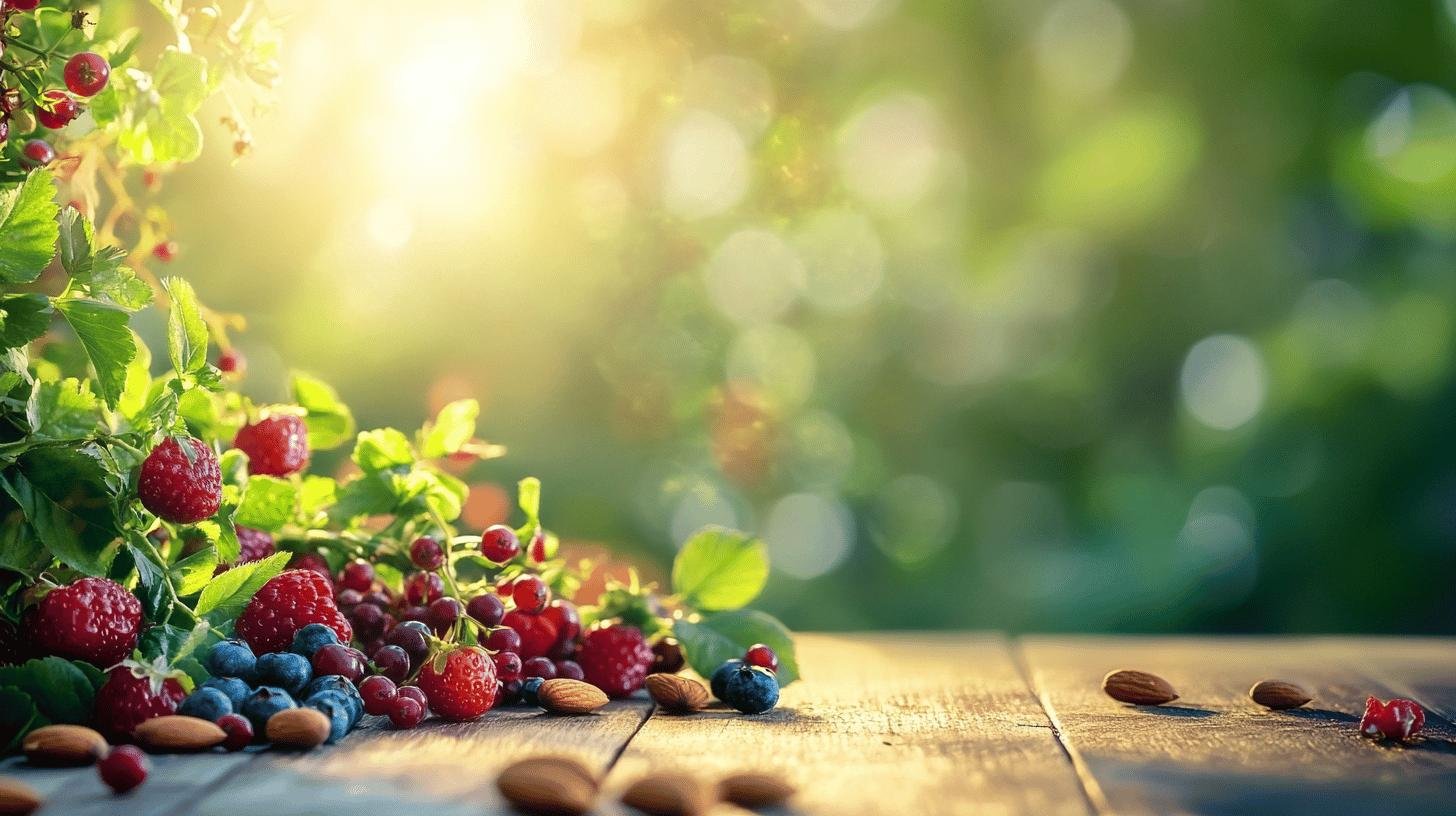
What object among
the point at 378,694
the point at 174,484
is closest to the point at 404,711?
the point at 378,694

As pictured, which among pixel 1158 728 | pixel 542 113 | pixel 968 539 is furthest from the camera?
pixel 968 539

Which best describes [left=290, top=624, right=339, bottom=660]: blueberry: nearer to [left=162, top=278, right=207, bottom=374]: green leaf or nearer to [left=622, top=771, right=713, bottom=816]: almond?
[left=162, top=278, right=207, bottom=374]: green leaf

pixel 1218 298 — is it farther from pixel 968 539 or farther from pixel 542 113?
pixel 542 113

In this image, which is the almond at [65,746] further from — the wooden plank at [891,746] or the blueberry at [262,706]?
the wooden plank at [891,746]

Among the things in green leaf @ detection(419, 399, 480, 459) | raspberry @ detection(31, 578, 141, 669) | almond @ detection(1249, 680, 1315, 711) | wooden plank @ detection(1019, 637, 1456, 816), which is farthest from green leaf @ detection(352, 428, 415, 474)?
almond @ detection(1249, 680, 1315, 711)

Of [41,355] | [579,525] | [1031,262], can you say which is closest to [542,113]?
[579,525]

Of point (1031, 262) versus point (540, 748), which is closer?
point (540, 748)

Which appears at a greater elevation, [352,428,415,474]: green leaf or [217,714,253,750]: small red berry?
[352,428,415,474]: green leaf

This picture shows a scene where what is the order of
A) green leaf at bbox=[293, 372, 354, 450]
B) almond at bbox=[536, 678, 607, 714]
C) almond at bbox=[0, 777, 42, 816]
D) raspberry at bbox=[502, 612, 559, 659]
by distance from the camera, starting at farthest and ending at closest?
green leaf at bbox=[293, 372, 354, 450]
raspberry at bbox=[502, 612, 559, 659]
almond at bbox=[536, 678, 607, 714]
almond at bbox=[0, 777, 42, 816]
